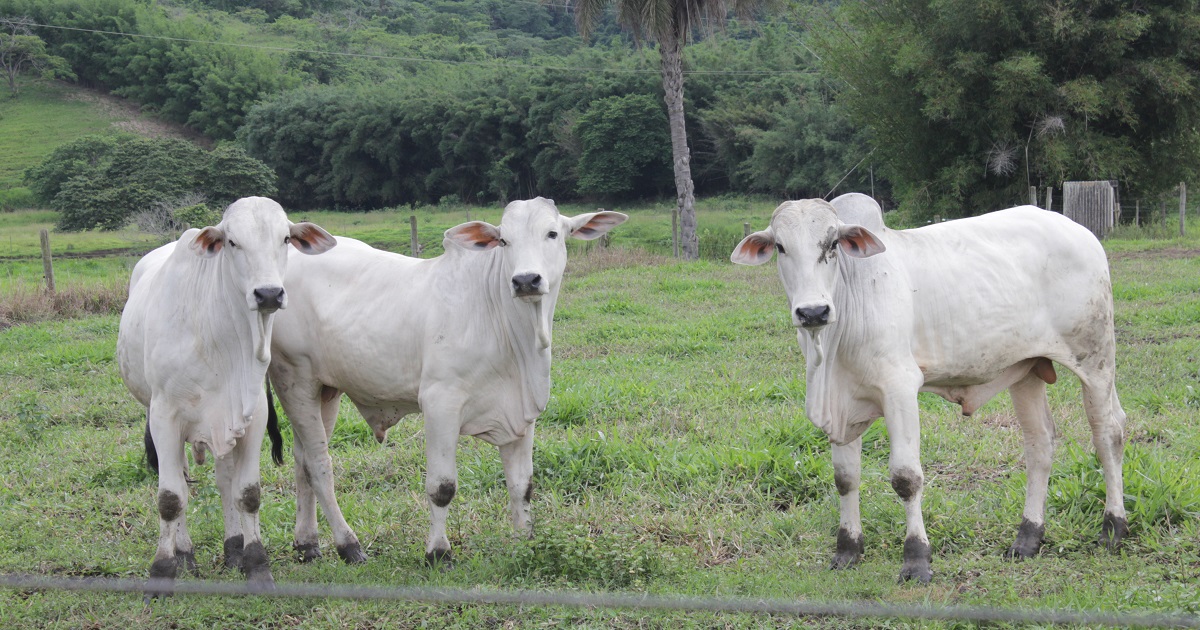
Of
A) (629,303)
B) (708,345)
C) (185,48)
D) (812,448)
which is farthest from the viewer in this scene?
(185,48)

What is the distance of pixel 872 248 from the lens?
13.1 feet

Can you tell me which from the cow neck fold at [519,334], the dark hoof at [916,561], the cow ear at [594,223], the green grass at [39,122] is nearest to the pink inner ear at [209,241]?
the cow neck fold at [519,334]

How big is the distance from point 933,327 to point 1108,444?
963mm

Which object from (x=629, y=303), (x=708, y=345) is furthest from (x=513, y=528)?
(x=629, y=303)

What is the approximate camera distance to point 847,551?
424 cm

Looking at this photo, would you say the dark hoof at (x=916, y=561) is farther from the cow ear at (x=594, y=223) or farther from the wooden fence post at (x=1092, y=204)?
the wooden fence post at (x=1092, y=204)

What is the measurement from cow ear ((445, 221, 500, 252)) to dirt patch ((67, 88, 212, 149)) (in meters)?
55.3

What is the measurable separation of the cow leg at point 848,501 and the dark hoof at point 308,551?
232 cm

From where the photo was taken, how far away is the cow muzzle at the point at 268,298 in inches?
154

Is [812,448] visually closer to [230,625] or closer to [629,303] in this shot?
[230,625]

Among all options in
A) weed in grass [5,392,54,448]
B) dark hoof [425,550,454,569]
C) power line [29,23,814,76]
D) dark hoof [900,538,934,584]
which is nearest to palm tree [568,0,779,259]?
weed in grass [5,392,54,448]

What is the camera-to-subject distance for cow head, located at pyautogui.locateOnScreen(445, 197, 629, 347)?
402 centimetres

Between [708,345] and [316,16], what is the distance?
7756cm

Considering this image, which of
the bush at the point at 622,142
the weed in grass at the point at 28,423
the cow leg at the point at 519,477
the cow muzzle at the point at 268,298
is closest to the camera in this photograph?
the cow muzzle at the point at 268,298
